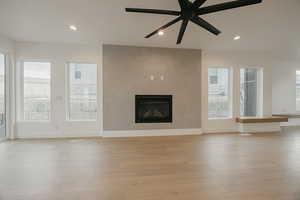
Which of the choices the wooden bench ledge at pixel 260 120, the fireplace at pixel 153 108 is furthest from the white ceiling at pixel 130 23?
the wooden bench ledge at pixel 260 120

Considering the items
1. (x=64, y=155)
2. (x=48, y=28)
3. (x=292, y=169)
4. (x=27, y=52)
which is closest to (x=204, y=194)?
(x=292, y=169)

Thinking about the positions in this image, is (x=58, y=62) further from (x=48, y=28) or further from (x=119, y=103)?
(x=119, y=103)

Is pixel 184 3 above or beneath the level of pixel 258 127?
above

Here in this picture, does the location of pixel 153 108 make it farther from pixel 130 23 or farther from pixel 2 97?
pixel 2 97

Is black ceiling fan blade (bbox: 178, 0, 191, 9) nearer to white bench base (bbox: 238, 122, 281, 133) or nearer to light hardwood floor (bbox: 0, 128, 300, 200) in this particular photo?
light hardwood floor (bbox: 0, 128, 300, 200)

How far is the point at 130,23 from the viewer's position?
162 inches

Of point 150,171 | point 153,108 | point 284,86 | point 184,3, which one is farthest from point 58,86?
point 284,86

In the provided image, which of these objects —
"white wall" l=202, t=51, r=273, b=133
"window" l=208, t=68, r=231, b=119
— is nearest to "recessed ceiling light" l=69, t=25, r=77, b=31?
"white wall" l=202, t=51, r=273, b=133

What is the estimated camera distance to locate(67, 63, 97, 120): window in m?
5.23

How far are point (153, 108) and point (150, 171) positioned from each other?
2843mm

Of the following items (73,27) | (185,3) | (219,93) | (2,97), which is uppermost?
(73,27)

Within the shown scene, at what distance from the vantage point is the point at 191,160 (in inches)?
125

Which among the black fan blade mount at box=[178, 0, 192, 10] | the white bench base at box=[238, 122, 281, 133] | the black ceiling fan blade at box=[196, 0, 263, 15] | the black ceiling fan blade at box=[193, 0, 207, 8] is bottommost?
the white bench base at box=[238, 122, 281, 133]

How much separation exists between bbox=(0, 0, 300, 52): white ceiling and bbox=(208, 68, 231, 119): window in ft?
3.26
